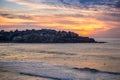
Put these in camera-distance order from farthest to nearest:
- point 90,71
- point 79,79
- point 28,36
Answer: point 28,36
point 90,71
point 79,79

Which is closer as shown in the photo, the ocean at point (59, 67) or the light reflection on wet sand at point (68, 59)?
the ocean at point (59, 67)

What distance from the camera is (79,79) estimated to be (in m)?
26.7

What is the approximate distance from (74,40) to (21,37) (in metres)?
29.8

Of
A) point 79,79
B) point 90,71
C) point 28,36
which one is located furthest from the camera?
point 28,36

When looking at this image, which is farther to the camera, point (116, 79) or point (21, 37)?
point (21, 37)

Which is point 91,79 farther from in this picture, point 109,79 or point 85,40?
point 85,40

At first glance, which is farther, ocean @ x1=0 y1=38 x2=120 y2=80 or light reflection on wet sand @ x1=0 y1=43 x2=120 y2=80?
light reflection on wet sand @ x1=0 y1=43 x2=120 y2=80

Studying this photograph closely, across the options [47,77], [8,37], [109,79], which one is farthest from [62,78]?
[8,37]

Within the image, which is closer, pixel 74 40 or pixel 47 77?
pixel 47 77

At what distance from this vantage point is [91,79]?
27.0m

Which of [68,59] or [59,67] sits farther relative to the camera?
[68,59]

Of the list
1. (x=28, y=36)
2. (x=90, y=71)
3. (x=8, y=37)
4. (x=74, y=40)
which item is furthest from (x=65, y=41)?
(x=90, y=71)

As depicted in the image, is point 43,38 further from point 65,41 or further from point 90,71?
point 90,71

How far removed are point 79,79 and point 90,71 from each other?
6.50m
